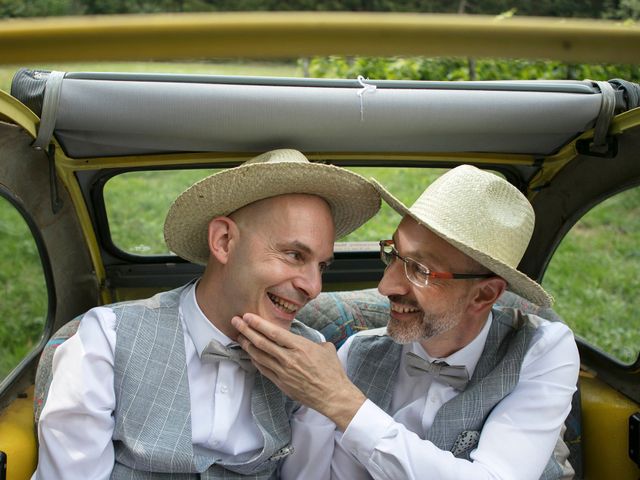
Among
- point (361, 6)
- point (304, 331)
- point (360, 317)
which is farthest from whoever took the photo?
point (360, 317)

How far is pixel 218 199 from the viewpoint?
8.92 ft

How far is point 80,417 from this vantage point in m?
2.44

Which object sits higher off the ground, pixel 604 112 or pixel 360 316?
pixel 604 112

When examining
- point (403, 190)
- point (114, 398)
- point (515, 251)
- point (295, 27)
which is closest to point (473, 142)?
point (515, 251)

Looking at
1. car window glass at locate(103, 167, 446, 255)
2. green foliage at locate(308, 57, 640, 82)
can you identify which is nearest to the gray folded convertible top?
car window glass at locate(103, 167, 446, 255)

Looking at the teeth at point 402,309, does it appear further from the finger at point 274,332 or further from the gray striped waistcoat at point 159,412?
the gray striped waistcoat at point 159,412

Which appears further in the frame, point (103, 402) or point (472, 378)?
point (472, 378)

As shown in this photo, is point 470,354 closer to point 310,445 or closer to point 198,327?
point 310,445

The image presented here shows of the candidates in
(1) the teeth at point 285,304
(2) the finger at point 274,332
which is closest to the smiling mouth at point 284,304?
(1) the teeth at point 285,304

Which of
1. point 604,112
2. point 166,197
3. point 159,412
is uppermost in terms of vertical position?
point 604,112

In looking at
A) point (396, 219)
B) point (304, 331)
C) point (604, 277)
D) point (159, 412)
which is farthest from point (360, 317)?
point (396, 219)

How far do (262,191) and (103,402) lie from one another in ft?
3.01

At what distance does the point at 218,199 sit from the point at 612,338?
2.65 metres

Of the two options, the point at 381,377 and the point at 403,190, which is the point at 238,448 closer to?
the point at 381,377
